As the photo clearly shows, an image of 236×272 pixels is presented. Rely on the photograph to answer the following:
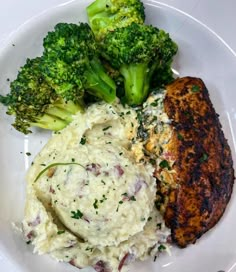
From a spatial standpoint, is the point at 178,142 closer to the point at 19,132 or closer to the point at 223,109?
the point at 223,109

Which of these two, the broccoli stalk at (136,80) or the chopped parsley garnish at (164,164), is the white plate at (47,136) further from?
the chopped parsley garnish at (164,164)

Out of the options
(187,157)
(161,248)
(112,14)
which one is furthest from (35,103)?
(161,248)

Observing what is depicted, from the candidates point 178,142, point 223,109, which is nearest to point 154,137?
point 178,142

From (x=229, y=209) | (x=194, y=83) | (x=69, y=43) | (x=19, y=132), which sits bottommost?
(x=229, y=209)

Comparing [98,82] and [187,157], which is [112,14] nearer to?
[98,82]

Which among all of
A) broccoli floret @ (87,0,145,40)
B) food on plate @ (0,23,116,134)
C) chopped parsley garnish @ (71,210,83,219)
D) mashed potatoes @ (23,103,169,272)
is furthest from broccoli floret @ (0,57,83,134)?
chopped parsley garnish @ (71,210,83,219)

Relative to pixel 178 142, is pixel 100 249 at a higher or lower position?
lower

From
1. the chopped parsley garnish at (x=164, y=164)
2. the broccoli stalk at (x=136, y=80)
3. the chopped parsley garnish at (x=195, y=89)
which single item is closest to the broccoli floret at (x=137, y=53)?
the broccoli stalk at (x=136, y=80)
